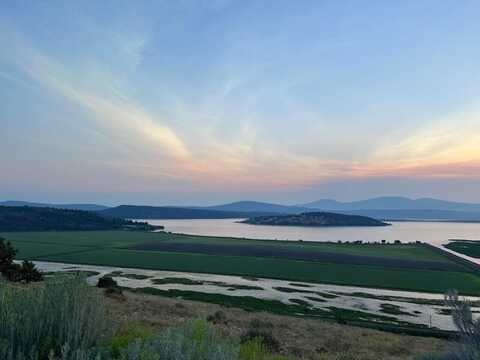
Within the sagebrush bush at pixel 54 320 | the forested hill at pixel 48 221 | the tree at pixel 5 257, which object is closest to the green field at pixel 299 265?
the tree at pixel 5 257

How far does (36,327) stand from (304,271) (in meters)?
60.2

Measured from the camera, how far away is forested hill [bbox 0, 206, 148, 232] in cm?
15250

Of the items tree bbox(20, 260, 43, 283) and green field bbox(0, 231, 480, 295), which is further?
green field bbox(0, 231, 480, 295)

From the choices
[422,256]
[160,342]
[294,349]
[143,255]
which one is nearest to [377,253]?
[422,256]

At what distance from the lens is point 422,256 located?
8362 cm

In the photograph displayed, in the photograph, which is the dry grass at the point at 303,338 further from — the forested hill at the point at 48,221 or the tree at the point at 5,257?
the forested hill at the point at 48,221

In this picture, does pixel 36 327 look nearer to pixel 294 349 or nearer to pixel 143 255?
pixel 294 349

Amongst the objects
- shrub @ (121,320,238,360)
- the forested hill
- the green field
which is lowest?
the green field

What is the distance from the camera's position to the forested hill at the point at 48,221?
500 ft

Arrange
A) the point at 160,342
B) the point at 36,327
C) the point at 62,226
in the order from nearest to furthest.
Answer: the point at 160,342 < the point at 36,327 < the point at 62,226

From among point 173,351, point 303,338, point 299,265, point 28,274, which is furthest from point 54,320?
point 299,265

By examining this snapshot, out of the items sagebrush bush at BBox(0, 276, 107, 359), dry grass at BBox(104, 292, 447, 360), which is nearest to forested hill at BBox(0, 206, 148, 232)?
dry grass at BBox(104, 292, 447, 360)

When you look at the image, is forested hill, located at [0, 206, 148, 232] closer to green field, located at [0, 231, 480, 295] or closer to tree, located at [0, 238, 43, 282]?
green field, located at [0, 231, 480, 295]

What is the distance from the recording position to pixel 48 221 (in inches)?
6535
